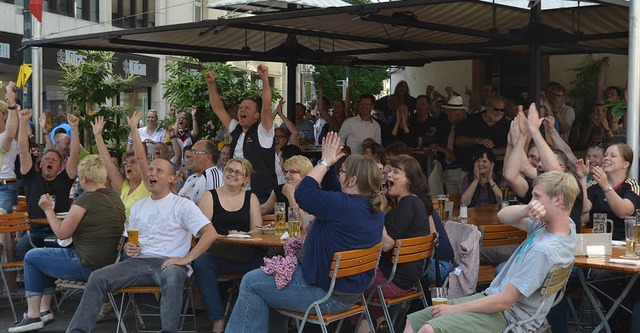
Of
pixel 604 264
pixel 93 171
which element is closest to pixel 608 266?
pixel 604 264

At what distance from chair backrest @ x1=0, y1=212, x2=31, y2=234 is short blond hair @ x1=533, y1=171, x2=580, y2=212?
486 centimetres

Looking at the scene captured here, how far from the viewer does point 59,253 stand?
25.0 ft

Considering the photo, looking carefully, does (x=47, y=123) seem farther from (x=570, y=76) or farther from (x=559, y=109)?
(x=570, y=76)

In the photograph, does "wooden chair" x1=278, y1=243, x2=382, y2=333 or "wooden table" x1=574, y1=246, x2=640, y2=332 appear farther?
"wooden chair" x1=278, y1=243, x2=382, y2=333

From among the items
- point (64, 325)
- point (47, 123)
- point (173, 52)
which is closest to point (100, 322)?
point (64, 325)

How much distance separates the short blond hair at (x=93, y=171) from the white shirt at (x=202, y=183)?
1.40 metres

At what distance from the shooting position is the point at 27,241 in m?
9.23

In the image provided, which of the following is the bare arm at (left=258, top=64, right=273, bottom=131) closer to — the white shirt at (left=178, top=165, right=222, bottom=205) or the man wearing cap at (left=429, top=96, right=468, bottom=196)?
the white shirt at (left=178, top=165, right=222, bottom=205)

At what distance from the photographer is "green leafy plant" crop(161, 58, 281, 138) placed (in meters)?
15.4

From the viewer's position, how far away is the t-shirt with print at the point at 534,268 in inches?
200

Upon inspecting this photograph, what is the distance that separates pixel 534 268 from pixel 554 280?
0.17 m

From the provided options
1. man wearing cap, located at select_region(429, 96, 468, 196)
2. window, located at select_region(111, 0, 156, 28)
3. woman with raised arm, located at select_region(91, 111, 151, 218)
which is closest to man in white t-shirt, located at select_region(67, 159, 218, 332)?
woman with raised arm, located at select_region(91, 111, 151, 218)

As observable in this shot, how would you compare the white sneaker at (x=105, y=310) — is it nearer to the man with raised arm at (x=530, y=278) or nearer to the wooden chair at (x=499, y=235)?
the wooden chair at (x=499, y=235)

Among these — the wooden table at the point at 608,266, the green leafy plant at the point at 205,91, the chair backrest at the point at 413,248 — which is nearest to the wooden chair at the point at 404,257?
the chair backrest at the point at 413,248
